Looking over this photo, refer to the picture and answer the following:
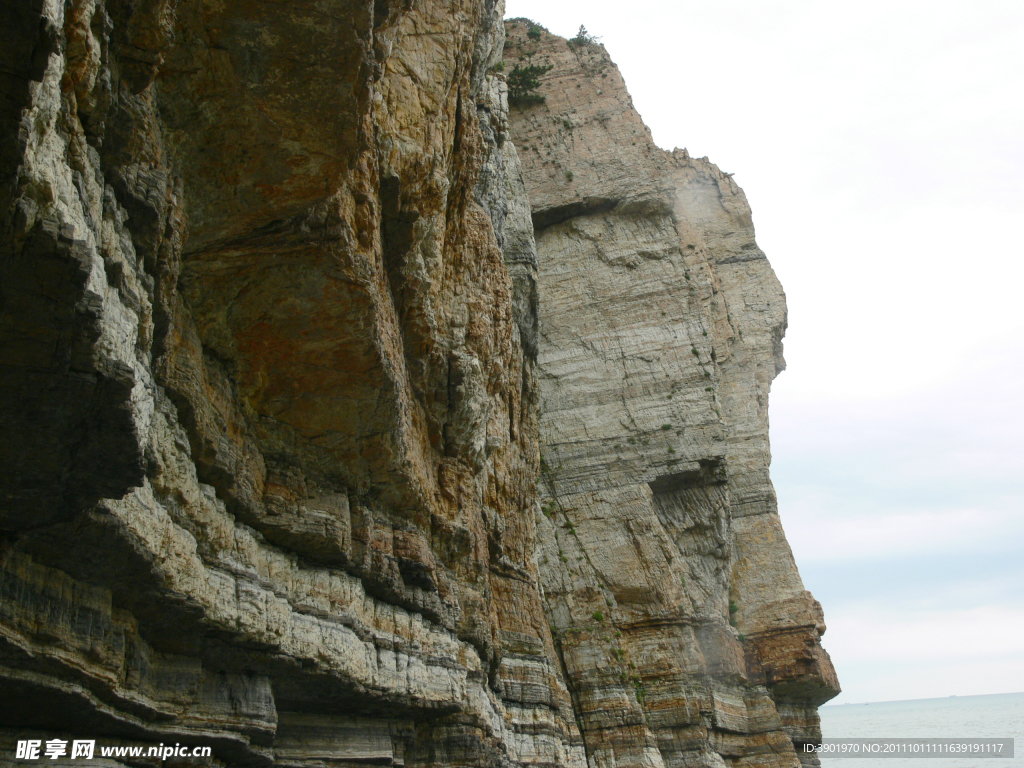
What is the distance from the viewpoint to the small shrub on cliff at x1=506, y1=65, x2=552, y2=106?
27.2m

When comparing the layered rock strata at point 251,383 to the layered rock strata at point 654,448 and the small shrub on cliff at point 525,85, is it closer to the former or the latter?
the layered rock strata at point 654,448

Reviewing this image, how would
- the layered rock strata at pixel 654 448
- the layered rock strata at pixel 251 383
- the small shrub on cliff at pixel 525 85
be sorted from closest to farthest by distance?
1. the layered rock strata at pixel 251 383
2. the layered rock strata at pixel 654 448
3. the small shrub on cliff at pixel 525 85

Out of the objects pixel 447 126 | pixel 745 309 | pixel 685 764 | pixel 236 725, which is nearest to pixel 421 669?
pixel 236 725

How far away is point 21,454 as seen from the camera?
16.1 ft

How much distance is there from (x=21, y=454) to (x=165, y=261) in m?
2.16

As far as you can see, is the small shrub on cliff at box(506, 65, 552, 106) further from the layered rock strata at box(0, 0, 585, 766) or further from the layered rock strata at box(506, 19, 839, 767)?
the layered rock strata at box(0, 0, 585, 766)

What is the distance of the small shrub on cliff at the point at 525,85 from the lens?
1069 inches

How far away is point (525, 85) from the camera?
2727 centimetres

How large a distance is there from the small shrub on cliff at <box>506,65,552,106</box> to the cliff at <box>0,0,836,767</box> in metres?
9.25

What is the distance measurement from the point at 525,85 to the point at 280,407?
20.8 m

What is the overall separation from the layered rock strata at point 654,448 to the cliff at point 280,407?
349 mm

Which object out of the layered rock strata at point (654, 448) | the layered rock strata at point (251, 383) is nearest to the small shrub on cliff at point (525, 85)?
the layered rock strata at point (654, 448)

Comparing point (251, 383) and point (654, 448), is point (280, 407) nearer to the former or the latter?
point (251, 383)

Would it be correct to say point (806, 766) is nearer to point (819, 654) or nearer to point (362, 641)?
point (819, 654)
